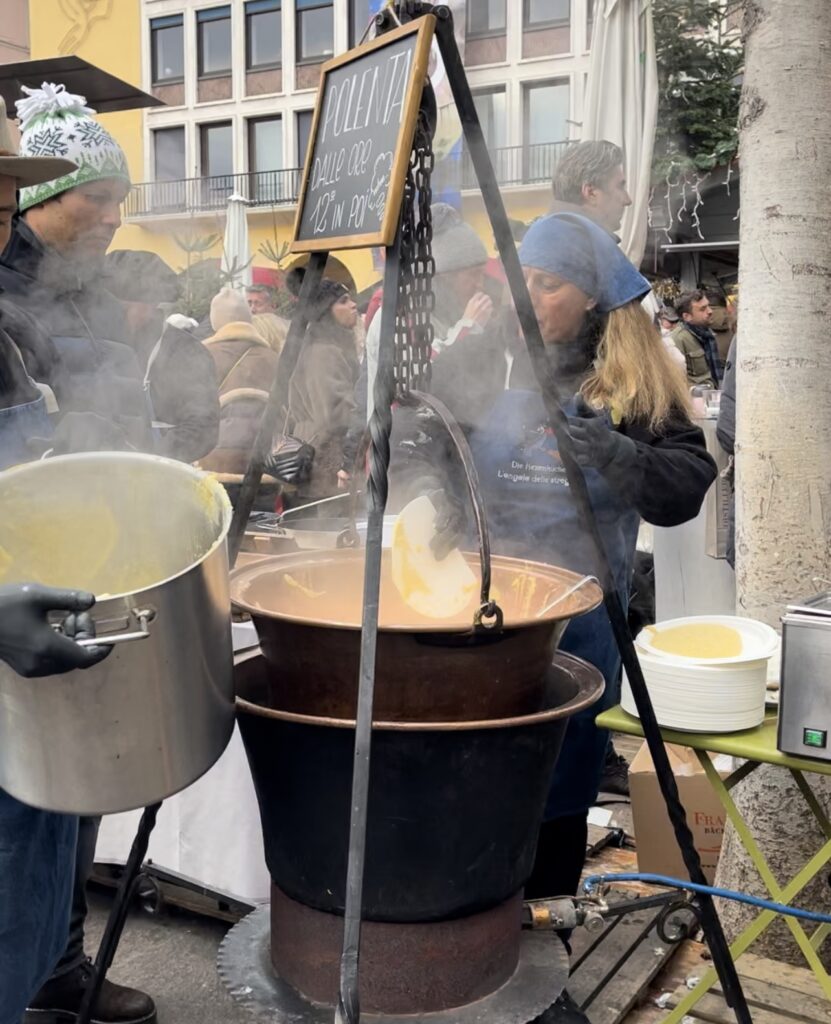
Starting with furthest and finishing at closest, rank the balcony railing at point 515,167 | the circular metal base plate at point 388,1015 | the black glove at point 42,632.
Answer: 1. the balcony railing at point 515,167
2. the circular metal base plate at point 388,1015
3. the black glove at point 42,632

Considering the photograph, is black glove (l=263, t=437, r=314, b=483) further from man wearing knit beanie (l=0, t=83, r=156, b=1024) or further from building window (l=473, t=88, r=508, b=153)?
building window (l=473, t=88, r=508, b=153)

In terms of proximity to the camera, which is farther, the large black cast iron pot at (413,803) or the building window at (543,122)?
the building window at (543,122)

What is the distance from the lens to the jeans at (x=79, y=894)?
7.59 feet

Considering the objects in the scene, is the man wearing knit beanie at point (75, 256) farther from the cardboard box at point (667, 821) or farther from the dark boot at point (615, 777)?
the dark boot at point (615, 777)

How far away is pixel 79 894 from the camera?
242 cm

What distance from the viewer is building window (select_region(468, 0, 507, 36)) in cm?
780

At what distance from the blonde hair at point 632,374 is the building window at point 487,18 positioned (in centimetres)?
587

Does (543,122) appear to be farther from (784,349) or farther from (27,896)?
(27,896)

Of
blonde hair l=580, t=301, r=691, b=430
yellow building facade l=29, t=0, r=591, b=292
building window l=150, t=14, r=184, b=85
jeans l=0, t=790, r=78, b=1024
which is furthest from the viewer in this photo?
building window l=150, t=14, r=184, b=85

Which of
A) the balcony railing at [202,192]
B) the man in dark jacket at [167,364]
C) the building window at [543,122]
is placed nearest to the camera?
the man in dark jacket at [167,364]

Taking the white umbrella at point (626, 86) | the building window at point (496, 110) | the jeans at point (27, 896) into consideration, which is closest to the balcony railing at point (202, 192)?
the building window at point (496, 110)

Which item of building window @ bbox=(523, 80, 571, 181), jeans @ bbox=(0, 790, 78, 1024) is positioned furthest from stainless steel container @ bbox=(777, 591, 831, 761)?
building window @ bbox=(523, 80, 571, 181)

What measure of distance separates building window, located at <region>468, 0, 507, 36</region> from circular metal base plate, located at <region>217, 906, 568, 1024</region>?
7.14 m

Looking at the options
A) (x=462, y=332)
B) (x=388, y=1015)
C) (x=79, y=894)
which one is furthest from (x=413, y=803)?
(x=462, y=332)
